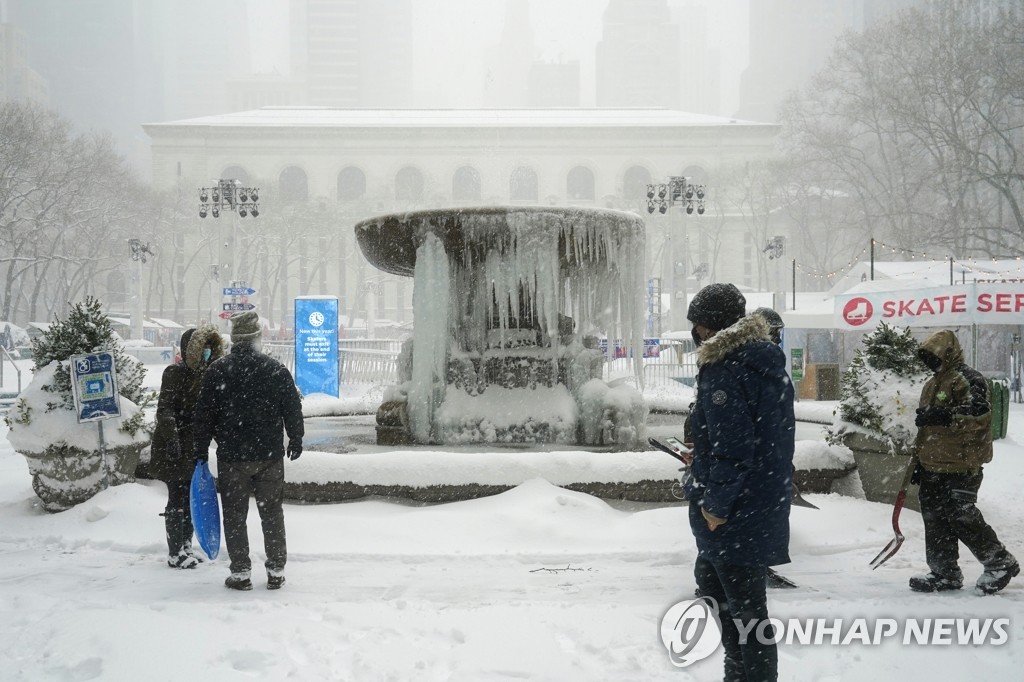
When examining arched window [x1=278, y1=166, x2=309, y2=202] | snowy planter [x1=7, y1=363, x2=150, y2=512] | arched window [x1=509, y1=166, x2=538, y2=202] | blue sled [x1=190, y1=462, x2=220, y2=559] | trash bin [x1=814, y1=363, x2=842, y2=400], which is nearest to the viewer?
blue sled [x1=190, y1=462, x2=220, y2=559]

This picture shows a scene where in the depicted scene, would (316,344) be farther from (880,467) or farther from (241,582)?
(880,467)

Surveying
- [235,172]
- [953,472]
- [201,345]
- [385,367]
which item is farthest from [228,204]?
[235,172]

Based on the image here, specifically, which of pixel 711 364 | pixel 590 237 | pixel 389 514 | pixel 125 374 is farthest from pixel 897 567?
pixel 125 374

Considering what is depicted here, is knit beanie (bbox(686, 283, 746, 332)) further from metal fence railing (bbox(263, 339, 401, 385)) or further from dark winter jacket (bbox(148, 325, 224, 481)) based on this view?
metal fence railing (bbox(263, 339, 401, 385))

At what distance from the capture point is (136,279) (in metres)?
37.2

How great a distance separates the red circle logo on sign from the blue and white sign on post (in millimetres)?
11221

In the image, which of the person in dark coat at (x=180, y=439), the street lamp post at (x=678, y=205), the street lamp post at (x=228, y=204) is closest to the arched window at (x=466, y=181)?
the street lamp post at (x=678, y=205)

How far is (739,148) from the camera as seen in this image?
7581cm

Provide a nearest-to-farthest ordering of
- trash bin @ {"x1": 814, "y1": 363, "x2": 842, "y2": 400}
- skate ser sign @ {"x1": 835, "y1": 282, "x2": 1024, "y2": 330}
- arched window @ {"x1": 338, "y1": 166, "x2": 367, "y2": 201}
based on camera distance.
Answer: skate ser sign @ {"x1": 835, "y1": 282, "x2": 1024, "y2": 330} < trash bin @ {"x1": 814, "y1": 363, "x2": 842, "y2": 400} < arched window @ {"x1": 338, "y1": 166, "x2": 367, "y2": 201}

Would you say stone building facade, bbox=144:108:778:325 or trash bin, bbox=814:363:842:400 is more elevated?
stone building facade, bbox=144:108:778:325

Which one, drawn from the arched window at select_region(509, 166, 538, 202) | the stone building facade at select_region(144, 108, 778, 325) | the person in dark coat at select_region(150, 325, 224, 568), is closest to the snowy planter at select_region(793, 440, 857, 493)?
the person in dark coat at select_region(150, 325, 224, 568)

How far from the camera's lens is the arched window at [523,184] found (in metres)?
78.4

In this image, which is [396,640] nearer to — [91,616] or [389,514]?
[91,616]

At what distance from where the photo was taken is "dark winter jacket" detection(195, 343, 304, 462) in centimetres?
497
